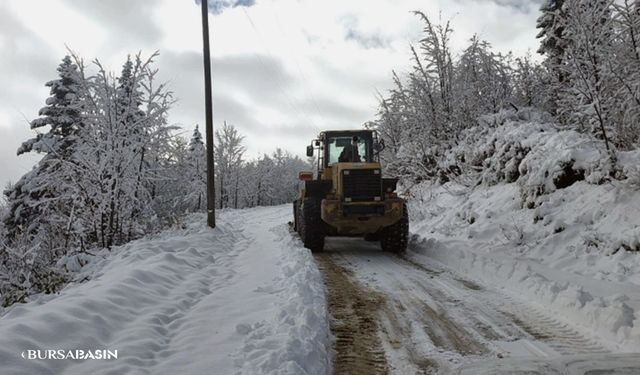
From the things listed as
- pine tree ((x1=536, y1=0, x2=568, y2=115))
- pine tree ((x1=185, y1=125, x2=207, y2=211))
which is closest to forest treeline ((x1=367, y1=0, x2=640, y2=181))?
pine tree ((x1=536, y1=0, x2=568, y2=115))

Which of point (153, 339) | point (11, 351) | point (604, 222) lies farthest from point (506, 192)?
point (11, 351)

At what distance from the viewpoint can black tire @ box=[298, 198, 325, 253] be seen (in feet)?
35.4

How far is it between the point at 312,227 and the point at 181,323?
622cm

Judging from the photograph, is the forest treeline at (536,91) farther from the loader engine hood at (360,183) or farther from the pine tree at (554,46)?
the loader engine hood at (360,183)

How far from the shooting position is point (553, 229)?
847cm

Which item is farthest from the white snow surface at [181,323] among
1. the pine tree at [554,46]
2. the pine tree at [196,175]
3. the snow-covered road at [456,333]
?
the pine tree at [196,175]

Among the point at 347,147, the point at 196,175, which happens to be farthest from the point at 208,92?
the point at 196,175

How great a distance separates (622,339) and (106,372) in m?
Answer: 4.61

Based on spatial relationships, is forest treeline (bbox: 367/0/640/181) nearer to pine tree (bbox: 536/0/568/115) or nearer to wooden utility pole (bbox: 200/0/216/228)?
pine tree (bbox: 536/0/568/115)

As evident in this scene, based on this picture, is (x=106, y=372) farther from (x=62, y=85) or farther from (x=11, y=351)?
(x=62, y=85)

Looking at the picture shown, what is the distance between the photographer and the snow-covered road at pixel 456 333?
2996mm

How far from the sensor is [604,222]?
7.72 m

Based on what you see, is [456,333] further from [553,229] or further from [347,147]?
[347,147]

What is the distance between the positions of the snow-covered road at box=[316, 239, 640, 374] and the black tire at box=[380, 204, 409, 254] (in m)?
2.93
